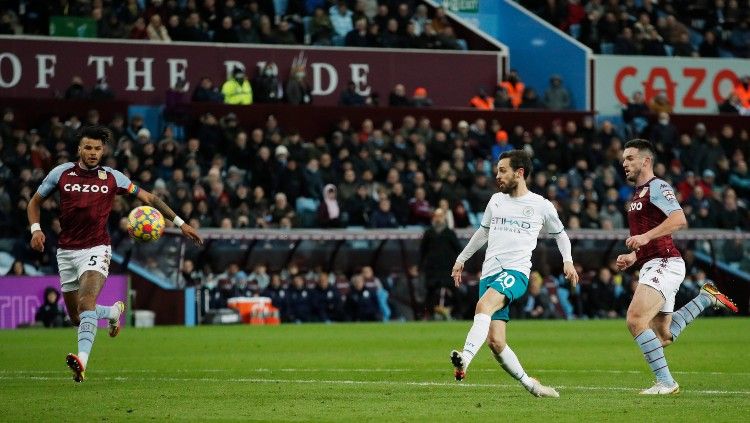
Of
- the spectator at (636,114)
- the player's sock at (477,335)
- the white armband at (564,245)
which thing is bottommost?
the player's sock at (477,335)

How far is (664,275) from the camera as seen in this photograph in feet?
41.0

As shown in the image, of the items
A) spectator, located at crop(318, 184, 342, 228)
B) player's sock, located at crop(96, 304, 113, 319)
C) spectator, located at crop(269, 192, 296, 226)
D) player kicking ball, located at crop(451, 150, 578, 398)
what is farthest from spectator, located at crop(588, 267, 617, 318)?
player kicking ball, located at crop(451, 150, 578, 398)

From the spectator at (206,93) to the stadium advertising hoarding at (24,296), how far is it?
7.33 m

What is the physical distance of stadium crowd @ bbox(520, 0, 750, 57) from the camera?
38.4m

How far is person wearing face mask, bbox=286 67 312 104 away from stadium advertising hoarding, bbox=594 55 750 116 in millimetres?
8411

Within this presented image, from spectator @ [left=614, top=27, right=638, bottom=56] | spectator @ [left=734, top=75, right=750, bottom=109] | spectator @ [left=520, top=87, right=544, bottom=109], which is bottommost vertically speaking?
spectator @ [left=520, top=87, right=544, bottom=109]

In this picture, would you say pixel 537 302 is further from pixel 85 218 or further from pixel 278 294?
pixel 85 218

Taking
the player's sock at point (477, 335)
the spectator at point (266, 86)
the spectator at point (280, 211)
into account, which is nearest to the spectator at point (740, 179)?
the spectator at point (266, 86)

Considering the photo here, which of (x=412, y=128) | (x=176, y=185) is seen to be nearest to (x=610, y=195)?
(x=412, y=128)

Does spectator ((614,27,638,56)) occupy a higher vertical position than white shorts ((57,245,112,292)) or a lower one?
A: higher

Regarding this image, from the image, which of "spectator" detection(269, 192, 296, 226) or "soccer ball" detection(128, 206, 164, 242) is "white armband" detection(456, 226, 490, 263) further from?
"spectator" detection(269, 192, 296, 226)

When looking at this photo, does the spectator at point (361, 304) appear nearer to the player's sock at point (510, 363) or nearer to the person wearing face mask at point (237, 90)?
the person wearing face mask at point (237, 90)

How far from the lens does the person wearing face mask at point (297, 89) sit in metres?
32.8

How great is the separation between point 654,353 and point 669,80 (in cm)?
2714
